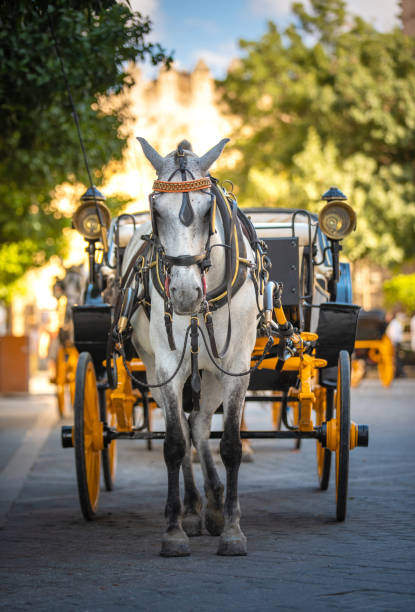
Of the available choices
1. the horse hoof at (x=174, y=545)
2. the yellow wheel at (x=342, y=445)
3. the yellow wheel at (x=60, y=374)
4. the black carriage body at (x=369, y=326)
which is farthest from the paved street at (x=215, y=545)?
the yellow wheel at (x=60, y=374)

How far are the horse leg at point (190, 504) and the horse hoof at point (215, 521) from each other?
2.5 inches

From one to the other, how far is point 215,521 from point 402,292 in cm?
2412

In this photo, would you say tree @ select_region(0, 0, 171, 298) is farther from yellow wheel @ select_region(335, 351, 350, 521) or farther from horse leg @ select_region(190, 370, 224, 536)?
yellow wheel @ select_region(335, 351, 350, 521)

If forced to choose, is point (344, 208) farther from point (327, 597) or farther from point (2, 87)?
point (2, 87)

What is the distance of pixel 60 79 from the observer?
437 inches

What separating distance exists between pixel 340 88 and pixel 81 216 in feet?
92.3

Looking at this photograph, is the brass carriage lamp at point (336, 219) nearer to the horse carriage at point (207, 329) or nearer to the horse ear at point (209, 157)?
the horse carriage at point (207, 329)

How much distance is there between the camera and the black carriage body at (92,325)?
7.33m

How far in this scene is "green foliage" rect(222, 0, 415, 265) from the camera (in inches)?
1335

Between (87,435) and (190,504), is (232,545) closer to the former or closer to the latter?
(190,504)

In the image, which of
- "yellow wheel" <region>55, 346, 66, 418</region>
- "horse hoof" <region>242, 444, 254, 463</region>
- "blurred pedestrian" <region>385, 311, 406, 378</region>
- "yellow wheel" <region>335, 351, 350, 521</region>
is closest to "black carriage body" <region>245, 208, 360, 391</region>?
"yellow wheel" <region>335, 351, 350, 521</region>

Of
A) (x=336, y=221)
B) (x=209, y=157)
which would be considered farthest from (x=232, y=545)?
(x=336, y=221)

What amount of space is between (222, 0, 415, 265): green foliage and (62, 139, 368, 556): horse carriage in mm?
26169

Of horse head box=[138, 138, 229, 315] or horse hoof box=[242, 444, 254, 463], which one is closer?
horse head box=[138, 138, 229, 315]
